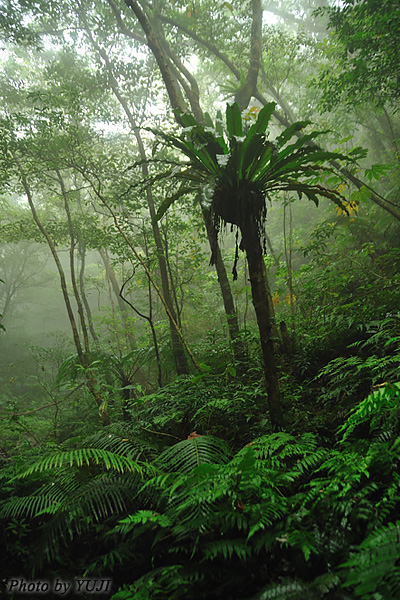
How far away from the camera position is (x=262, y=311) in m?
2.22

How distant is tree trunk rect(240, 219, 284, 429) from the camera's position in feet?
7.24

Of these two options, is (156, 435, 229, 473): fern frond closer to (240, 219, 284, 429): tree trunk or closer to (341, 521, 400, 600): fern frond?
(240, 219, 284, 429): tree trunk

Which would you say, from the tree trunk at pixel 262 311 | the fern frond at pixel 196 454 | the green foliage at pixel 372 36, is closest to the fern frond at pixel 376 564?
the fern frond at pixel 196 454

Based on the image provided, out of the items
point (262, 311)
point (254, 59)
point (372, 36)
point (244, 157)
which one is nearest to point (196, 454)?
point (262, 311)

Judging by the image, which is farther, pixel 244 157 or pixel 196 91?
pixel 196 91

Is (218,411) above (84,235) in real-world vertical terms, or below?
below

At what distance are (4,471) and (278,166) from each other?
3.25 metres

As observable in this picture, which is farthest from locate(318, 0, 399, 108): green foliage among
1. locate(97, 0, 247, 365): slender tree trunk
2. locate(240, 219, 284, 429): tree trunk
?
locate(240, 219, 284, 429): tree trunk

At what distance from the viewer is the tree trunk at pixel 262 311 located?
7.24 ft

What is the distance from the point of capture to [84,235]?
788 cm

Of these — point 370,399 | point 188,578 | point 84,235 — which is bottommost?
point 188,578

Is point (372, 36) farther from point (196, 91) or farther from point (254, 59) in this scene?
point (196, 91)

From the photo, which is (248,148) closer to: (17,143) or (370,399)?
(370,399)

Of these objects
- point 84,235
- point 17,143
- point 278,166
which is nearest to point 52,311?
point 84,235
